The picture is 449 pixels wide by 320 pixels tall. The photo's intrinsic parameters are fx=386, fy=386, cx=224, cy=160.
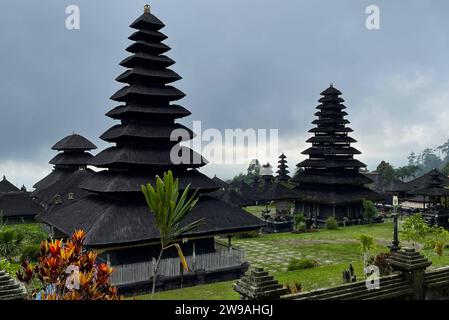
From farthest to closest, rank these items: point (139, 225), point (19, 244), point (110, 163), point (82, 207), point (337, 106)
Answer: point (337, 106), point (19, 244), point (82, 207), point (110, 163), point (139, 225)

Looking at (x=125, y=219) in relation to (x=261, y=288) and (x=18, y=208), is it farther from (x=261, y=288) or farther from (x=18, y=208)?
(x=18, y=208)

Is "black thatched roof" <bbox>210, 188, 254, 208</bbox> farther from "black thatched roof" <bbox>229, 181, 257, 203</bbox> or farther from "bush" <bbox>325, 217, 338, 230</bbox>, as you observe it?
"bush" <bbox>325, 217, 338, 230</bbox>

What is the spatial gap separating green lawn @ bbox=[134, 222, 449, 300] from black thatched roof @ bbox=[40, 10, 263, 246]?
3087mm

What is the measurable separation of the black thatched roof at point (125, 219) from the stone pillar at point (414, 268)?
35.5ft

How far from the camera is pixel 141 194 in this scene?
2097 cm

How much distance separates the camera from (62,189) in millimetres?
42656

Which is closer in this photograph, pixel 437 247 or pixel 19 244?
pixel 437 247

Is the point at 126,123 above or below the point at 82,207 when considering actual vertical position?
above

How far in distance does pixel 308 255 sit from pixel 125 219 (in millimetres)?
13545

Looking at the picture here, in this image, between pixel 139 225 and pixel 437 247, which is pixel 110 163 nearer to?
pixel 139 225

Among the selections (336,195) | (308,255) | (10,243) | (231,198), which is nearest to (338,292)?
(308,255)

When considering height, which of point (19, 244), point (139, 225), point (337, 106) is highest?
point (337, 106)

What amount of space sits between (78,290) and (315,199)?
36418 millimetres
